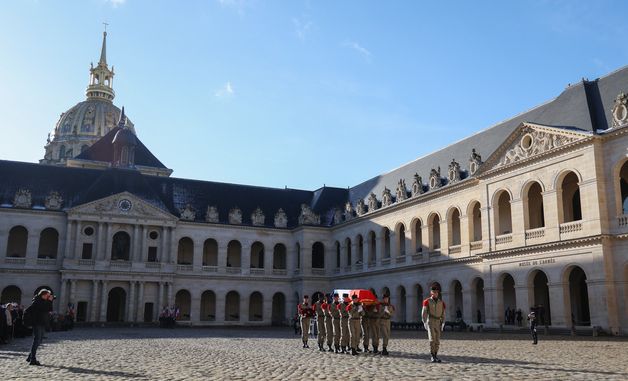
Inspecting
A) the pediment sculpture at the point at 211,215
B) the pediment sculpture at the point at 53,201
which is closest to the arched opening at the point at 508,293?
the pediment sculpture at the point at 211,215

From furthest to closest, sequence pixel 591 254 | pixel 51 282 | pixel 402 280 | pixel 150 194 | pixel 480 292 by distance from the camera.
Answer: pixel 150 194, pixel 51 282, pixel 402 280, pixel 480 292, pixel 591 254

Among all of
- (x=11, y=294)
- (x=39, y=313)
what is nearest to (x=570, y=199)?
(x=39, y=313)

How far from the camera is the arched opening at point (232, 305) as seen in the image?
62.6 metres

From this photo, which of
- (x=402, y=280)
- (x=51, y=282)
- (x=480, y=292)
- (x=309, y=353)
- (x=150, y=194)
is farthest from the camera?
(x=150, y=194)

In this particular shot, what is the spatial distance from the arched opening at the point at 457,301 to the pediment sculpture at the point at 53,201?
117 feet

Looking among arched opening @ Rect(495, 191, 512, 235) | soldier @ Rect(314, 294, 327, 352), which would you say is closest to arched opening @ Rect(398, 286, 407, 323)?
arched opening @ Rect(495, 191, 512, 235)

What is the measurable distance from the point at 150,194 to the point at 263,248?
41.8 feet

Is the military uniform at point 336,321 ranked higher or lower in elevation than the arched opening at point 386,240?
lower

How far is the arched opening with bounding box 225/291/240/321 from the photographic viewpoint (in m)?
62.6

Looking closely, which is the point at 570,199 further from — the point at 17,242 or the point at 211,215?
A: the point at 17,242

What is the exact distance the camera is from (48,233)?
56969mm

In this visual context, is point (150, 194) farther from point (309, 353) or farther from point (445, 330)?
point (309, 353)

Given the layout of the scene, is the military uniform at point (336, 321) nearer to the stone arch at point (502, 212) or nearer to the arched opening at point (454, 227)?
the stone arch at point (502, 212)

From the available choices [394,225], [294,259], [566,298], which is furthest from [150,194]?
[566,298]
